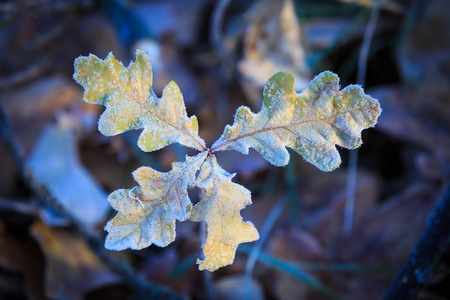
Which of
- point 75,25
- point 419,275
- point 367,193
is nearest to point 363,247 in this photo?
point 367,193

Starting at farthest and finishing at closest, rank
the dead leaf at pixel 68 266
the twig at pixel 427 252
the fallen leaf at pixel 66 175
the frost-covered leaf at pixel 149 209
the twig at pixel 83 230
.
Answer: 1. the fallen leaf at pixel 66 175
2. the dead leaf at pixel 68 266
3. the twig at pixel 83 230
4. the twig at pixel 427 252
5. the frost-covered leaf at pixel 149 209

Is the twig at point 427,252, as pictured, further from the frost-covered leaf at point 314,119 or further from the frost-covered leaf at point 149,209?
the frost-covered leaf at point 149,209

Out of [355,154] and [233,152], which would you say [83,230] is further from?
[355,154]

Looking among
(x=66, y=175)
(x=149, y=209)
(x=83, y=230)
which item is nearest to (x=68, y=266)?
(x=83, y=230)

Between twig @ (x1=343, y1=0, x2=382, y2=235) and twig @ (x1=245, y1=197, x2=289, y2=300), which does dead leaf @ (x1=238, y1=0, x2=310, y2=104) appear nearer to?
twig @ (x1=343, y1=0, x2=382, y2=235)

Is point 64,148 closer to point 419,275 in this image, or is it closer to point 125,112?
point 125,112

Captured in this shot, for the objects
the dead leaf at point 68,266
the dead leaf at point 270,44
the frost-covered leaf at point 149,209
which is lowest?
the frost-covered leaf at point 149,209

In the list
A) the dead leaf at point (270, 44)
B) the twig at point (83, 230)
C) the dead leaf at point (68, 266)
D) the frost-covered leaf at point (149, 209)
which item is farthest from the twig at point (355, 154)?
the frost-covered leaf at point (149, 209)

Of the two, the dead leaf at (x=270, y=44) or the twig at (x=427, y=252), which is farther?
the dead leaf at (x=270, y=44)
